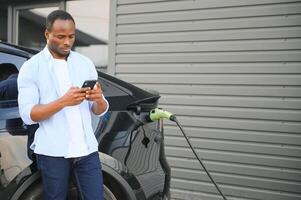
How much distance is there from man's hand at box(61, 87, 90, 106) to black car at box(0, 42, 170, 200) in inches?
22.0

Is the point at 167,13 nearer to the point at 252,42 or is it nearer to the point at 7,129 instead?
the point at 252,42

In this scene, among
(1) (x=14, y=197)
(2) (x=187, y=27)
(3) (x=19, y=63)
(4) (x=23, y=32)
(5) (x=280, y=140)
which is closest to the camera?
(1) (x=14, y=197)

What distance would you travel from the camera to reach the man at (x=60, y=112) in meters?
2.59

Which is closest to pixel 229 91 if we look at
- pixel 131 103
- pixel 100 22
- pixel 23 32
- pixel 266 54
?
pixel 266 54

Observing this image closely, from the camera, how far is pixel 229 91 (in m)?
5.23

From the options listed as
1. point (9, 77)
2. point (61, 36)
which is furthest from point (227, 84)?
point (61, 36)

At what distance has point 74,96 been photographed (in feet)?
8.25

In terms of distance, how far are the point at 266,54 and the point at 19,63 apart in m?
2.68

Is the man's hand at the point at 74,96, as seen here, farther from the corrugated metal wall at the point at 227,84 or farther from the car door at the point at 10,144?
the corrugated metal wall at the point at 227,84

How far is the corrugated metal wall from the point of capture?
16.1 feet

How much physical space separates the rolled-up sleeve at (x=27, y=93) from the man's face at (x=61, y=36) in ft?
Result: 0.56

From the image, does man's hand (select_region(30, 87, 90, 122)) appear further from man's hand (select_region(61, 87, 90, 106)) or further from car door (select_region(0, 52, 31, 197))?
car door (select_region(0, 52, 31, 197))

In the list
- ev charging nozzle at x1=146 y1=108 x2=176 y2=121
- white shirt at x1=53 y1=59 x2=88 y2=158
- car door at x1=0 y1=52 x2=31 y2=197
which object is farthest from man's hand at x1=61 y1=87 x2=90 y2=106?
ev charging nozzle at x1=146 y1=108 x2=176 y2=121

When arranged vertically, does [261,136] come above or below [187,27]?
below
